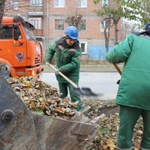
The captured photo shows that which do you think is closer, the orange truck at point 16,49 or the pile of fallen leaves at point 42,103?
the pile of fallen leaves at point 42,103

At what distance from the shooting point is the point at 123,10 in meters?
7.67

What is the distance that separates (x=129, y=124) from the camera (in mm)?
3469

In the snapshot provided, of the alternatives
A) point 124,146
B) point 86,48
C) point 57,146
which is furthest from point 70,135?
point 86,48

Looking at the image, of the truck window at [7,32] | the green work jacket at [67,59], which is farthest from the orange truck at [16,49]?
the green work jacket at [67,59]

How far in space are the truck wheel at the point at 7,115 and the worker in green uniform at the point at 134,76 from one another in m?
1.27

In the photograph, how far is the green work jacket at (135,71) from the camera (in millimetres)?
3297

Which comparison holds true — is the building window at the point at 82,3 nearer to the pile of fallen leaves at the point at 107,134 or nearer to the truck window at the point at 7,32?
the truck window at the point at 7,32

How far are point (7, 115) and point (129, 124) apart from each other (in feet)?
4.75

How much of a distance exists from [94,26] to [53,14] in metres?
4.93

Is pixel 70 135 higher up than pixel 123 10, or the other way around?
pixel 123 10

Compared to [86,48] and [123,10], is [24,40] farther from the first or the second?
[86,48]

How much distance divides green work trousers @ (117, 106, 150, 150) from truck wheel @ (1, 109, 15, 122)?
1327 mm

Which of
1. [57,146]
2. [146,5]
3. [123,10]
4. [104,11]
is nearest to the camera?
[57,146]

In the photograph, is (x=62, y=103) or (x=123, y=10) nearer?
(x=62, y=103)
